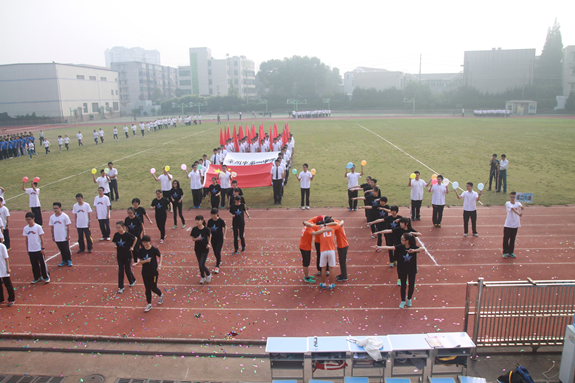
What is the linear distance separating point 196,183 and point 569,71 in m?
86.7

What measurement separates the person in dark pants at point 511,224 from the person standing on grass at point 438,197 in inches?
96.7

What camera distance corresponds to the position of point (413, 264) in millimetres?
7703

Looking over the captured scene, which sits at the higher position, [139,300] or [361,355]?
[361,355]

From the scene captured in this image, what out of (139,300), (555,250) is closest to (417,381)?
(139,300)

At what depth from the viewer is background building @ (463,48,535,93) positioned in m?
79.9

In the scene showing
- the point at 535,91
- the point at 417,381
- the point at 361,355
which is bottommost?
the point at 417,381

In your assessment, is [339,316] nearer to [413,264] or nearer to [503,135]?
[413,264]

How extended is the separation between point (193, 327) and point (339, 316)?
2.87 metres

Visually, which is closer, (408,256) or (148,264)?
(408,256)

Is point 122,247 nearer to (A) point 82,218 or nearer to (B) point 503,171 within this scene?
(A) point 82,218

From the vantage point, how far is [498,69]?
265 ft

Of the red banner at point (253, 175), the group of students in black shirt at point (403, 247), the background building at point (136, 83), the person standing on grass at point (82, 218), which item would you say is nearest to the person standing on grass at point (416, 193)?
the group of students in black shirt at point (403, 247)

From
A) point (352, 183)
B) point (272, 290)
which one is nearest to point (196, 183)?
point (352, 183)

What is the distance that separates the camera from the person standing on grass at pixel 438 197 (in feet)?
41.8
